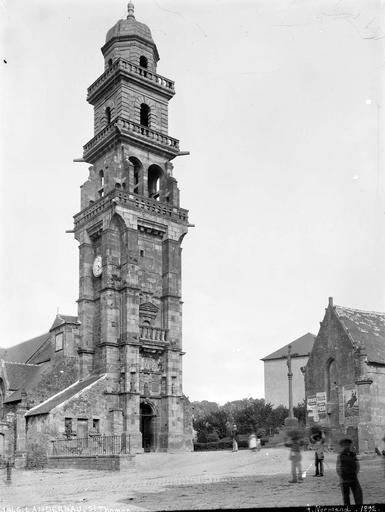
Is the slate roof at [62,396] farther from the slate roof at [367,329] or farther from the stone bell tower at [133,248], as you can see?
the slate roof at [367,329]

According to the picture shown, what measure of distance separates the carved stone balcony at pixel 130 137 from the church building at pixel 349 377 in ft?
67.8

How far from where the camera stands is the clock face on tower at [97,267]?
2076 inches

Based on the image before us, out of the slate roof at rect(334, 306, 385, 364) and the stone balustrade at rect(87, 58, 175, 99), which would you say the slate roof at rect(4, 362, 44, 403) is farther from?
the slate roof at rect(334, 306, 385, 364)

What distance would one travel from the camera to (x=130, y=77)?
54.7 meters

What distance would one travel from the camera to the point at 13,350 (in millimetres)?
71000

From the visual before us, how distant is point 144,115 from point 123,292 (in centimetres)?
1633

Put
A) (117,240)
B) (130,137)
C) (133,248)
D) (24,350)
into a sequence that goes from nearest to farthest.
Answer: (133,248), (117,240), (130,137), (24,350)

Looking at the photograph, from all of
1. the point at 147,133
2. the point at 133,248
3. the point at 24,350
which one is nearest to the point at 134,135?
the point at 147,133

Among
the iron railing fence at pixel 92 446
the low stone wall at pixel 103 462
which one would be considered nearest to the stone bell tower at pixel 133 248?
the iron railing fence at pixel 92 446

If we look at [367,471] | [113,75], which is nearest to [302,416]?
[113,75]

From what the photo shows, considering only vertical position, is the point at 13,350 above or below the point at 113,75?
below

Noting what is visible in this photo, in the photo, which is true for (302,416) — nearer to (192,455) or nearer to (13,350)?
(192,455)

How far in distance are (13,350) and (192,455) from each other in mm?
32995

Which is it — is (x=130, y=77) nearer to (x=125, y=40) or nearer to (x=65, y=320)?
(x=125, y=40)
